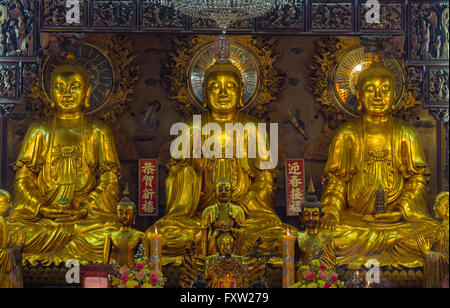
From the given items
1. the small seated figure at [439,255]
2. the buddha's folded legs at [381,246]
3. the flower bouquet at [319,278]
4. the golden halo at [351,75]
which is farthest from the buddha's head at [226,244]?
the golden halo at [351,75]

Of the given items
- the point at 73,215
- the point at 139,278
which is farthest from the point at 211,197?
the point at 139,278

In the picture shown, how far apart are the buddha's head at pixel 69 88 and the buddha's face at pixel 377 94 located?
235 cm

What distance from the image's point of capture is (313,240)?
8.54 m

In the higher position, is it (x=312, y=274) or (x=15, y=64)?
(x=15, y=64)

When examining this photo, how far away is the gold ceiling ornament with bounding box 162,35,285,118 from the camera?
34.2 feet

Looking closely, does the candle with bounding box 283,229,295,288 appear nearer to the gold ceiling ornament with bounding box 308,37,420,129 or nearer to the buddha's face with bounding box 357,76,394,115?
the buddha's face with bounding box 357,76,394,115

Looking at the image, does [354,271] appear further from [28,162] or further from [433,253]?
[28,162]

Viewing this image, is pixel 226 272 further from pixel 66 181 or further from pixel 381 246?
pixel 66 181

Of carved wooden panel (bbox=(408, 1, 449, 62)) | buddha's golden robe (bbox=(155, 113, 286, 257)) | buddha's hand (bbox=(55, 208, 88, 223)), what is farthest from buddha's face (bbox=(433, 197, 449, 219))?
buddha's hand (bbox=(55, 208, 88, 223))

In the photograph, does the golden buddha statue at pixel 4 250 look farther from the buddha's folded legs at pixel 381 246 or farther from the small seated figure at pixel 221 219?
the buddha's folded legs at pixel 381 246

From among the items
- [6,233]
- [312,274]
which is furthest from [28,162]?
[312,274]

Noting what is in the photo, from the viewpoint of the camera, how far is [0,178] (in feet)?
32.8

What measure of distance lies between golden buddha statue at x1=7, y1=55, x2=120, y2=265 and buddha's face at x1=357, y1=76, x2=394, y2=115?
216 cm

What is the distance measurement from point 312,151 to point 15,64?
269cm
